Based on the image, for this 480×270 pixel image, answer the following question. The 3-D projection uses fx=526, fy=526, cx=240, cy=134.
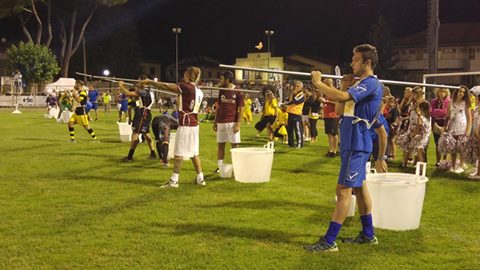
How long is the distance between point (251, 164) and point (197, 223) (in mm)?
2848

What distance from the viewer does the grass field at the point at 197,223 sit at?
5.27 metres

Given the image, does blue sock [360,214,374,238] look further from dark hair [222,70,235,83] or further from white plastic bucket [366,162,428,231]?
dark hair [222,70,235,83]

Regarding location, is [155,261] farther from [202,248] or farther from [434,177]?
[434,177]

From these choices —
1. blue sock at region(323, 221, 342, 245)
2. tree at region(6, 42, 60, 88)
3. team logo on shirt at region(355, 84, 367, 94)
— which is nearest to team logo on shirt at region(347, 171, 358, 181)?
blue sock at region(323, 221, 342, 245)

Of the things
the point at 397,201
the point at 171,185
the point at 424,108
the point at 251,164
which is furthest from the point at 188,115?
the point at 424,108

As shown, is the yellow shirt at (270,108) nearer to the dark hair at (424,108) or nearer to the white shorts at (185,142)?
the dark hair at (424,108)

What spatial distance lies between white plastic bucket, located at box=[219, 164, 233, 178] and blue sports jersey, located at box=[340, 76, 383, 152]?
4.67 meters

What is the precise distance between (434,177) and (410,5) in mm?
76495

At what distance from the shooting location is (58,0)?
6047 cm

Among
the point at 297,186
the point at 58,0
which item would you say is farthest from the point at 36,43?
the point at 297,186

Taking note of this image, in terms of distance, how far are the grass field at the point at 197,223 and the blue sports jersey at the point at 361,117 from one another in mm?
1139

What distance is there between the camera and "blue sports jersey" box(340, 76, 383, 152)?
5.43m

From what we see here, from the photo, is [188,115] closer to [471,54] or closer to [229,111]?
[229,111]

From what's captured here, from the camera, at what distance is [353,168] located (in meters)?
5.44
